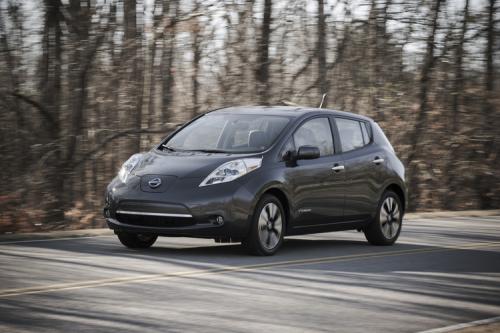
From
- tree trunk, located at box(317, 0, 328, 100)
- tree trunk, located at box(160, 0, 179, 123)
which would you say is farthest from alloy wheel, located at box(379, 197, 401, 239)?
tree trunk, located at box(317, 0, 328, 100)

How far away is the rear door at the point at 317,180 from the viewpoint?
516 inches

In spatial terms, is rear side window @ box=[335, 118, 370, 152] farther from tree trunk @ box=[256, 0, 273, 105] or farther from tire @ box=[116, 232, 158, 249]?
tree trunk @ box=[256, 0, 273, 105]

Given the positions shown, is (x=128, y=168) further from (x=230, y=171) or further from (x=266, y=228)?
(x=266, y=228)

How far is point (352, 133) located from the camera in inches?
575

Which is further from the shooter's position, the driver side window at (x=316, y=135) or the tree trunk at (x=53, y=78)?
the tree trunk at (x=53, y=78)

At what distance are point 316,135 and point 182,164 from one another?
2094mm

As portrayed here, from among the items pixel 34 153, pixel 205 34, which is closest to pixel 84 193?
pixel 34 153

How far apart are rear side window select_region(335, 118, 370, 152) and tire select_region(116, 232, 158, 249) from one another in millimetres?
2798

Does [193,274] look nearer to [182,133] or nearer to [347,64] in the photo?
[182,133]

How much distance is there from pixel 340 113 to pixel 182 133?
2162 mm

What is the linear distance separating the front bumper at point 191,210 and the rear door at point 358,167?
2.23 meters

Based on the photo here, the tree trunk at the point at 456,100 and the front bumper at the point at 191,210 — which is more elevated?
the front bumper at the point at 191,210

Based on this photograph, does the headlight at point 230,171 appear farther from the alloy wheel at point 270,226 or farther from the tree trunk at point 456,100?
the tree trunk at point 456,100

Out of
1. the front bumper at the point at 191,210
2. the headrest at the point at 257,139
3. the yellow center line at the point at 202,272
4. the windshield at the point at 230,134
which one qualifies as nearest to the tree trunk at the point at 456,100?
the yellow center line at the point at 202,272
